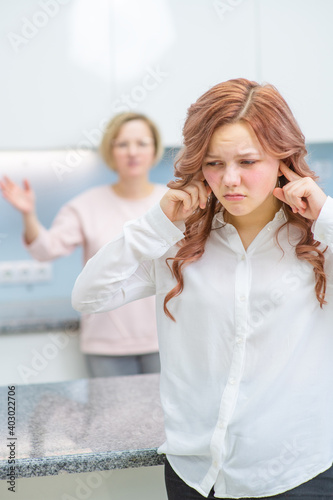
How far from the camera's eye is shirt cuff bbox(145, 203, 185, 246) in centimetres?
111

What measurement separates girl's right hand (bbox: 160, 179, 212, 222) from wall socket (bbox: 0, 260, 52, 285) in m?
2.20

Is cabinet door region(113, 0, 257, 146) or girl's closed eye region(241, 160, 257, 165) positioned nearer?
girl's closed eye region(241, 160, 257, 165)

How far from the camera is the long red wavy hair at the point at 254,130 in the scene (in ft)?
3.37

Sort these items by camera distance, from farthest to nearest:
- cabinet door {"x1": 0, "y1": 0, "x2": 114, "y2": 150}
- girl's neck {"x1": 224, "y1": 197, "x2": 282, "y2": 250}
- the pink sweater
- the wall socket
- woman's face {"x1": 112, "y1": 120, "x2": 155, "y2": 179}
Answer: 1. the wall socket
2. cabinet door {"x1": 0, "y1": 0, "x2": 114, "y2": 150}
3. woman's face {"x1": 112, "y1": 120, "x2": 155, "y2": 179}
4. the pink sweater
5. girl's neck {"x1": 224, "y1": 197, "x2": 282, "y2": 250}

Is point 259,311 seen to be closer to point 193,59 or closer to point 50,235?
point 50,235

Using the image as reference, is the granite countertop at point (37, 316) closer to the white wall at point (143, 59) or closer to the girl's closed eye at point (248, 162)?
the white wall at point (143, 59)

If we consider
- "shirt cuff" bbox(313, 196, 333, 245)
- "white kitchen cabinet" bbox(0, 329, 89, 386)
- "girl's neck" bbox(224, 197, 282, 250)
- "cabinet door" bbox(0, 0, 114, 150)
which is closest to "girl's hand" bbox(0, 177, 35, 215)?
"cabinet door" bbox(0, 0, 114, 150)

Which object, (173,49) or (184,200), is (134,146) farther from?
(184,200)

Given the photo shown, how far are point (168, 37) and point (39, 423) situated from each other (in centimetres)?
205

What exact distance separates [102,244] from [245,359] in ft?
5.16

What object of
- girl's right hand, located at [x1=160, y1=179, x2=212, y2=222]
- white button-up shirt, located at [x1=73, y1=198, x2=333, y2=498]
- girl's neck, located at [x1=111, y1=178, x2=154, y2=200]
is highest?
girl's right hand, located at [x1=160, y1=179, x2=212, y2=222]

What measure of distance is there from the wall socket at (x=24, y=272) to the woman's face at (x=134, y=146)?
0.83 meters

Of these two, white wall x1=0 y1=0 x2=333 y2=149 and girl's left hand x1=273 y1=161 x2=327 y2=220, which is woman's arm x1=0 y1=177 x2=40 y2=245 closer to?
white wall x1=0 y1=0 x2=333 y2=149

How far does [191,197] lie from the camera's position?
43.4 inches
